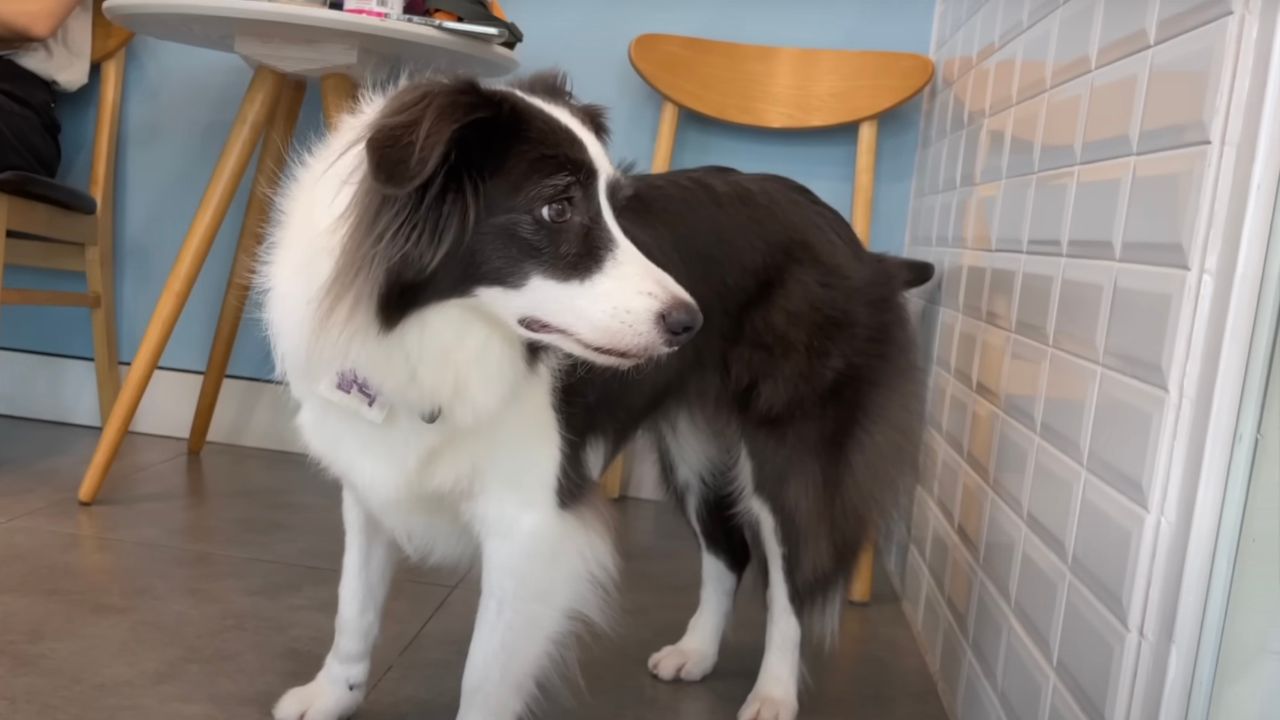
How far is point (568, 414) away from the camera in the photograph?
1374 mm

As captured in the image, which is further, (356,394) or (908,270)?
(908,270)

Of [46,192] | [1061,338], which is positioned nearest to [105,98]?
[46,192]

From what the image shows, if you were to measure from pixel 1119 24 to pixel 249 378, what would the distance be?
2343mm

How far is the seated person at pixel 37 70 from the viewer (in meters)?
2.23

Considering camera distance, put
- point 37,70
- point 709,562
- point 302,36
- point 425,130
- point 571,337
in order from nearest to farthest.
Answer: point 425,130 → point 571,337 → point 709,562 → point 302,36 → point 37,70

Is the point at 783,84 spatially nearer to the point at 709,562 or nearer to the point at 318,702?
the point at 709,562

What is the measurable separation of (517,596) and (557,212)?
51 centimetres

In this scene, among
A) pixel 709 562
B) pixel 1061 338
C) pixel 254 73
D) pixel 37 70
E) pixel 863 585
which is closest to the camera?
pixel 1061 338

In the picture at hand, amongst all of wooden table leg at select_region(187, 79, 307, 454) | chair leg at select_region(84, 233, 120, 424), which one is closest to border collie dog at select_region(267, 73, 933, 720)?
wooden table leg at select_region(187, 79, 307, 454)

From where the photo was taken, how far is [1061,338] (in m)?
1.29

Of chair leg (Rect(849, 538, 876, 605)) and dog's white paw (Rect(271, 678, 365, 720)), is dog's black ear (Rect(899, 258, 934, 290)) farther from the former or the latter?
dog's white paw (Rect(271, 678, 365, 720))

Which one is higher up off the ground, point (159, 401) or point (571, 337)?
point (571, 337)

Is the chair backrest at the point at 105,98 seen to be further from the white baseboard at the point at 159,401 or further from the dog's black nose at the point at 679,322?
the dog's black nose at the point at 679,322

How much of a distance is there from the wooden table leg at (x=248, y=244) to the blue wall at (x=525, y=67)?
0.52 feet
